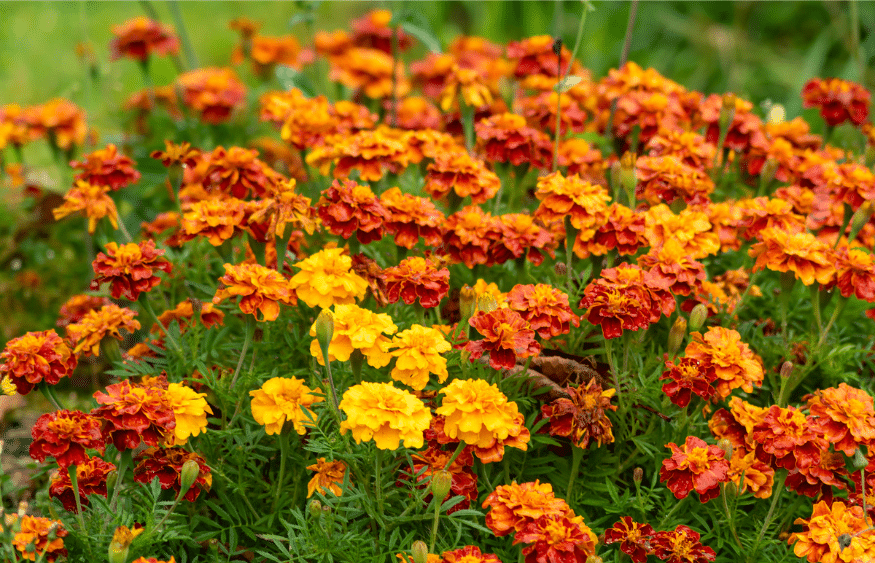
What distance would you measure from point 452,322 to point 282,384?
0.56 metres

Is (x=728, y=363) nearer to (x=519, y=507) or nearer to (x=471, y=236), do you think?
(x=519, y=507)

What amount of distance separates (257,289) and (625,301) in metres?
0.80

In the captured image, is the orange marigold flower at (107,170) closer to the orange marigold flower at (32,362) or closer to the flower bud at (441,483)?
the orange marigold flower at (32,362)

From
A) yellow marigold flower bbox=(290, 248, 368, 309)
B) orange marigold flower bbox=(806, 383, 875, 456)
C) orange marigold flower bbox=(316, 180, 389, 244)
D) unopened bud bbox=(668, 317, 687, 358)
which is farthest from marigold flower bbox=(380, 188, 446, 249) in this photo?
orange marigold flower bbox=(806, 383, 875, 456)

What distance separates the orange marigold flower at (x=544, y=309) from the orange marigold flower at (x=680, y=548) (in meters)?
0.46

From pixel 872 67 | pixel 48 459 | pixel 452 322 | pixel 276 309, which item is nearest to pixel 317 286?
pixel 276 309

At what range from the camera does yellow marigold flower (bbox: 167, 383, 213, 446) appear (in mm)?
1675

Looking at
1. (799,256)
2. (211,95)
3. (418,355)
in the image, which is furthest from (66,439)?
(211,95)

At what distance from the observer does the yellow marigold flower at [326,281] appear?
5.87ft

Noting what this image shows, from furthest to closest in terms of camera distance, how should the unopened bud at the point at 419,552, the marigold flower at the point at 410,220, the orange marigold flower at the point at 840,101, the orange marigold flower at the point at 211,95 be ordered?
the orange marigold flower at the point at 211,95
the orange marigold flower at the point at 840,101
the marigold flower at the point at 410,220
the unopened bud at the point at 419,552

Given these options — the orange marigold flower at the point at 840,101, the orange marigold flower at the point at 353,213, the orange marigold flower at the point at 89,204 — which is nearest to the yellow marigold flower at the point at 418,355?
the orange marigold flower at the point at 353,213

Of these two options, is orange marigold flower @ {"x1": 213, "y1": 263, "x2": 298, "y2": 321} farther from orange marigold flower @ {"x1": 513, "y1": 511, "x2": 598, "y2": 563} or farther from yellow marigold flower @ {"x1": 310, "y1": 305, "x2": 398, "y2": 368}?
orange marigold flower @ {"x1": 513, "y1": 511, "x2": 598, "y2": 563}

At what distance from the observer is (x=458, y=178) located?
7.16 ft

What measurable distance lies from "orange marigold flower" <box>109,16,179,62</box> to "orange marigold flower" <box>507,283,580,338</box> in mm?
2583
